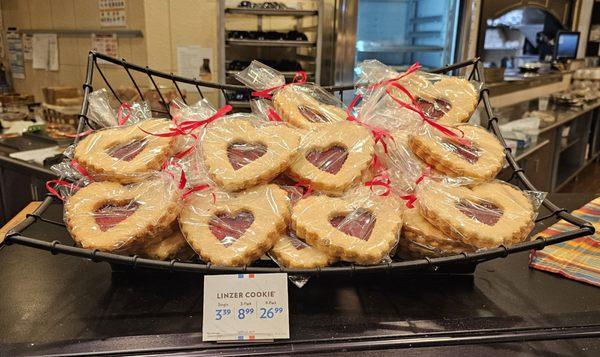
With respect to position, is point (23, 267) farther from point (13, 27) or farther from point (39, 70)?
point (13, 27)

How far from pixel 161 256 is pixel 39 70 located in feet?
15.2

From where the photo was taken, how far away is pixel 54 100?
3232mm

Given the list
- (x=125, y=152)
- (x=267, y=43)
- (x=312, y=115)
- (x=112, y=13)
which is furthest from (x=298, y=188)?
(x=112, y=13)

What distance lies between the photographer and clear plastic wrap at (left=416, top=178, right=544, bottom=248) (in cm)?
66

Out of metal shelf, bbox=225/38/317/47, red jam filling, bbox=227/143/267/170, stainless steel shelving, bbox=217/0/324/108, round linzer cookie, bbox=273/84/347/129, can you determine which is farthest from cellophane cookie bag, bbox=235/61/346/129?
metal shelf, bbox=225/38/317/47

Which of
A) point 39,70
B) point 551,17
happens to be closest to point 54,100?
point 39,70

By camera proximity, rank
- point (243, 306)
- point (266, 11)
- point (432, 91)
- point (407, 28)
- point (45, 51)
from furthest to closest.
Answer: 1. point (45, 51)
2. point (407, 28)
3. point (266, 11)
4. point (432, 91)
5. point (243, 306)

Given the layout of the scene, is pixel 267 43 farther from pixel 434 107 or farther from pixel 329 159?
pixel 329 159

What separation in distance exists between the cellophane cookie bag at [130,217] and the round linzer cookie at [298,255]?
15 cm

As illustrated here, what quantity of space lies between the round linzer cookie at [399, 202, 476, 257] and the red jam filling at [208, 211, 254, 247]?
0.24 meters

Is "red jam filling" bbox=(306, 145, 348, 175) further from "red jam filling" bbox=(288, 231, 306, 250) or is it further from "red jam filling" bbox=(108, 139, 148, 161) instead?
"red jam filling" bbox=(108, 139, 148, 161)

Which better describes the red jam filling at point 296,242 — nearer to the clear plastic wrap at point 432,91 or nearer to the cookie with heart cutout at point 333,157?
the cookie with heart cutout at point 333,157

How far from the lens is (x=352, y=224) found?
0.68 meters

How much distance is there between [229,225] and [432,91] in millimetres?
530
